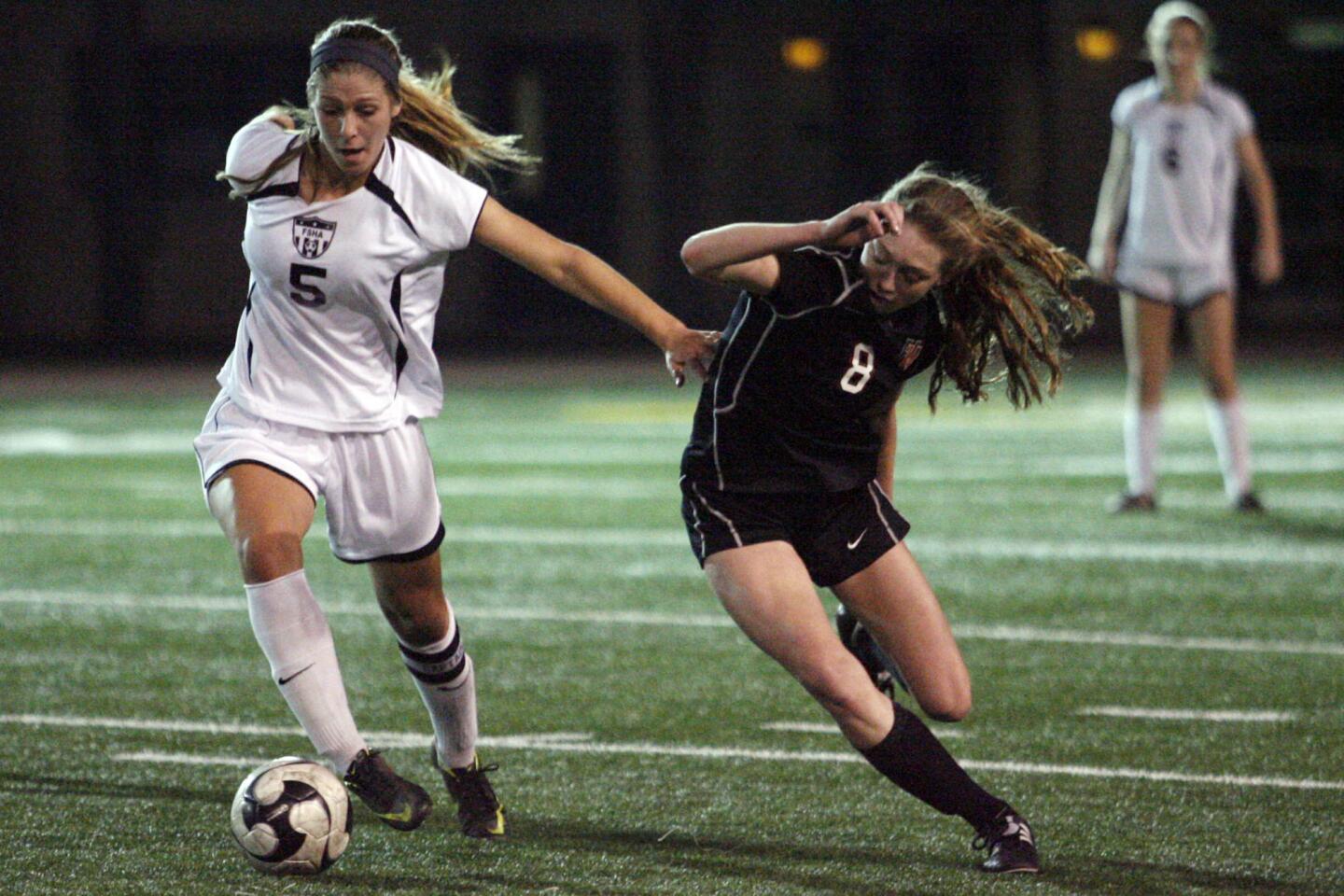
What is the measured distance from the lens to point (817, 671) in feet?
15.5

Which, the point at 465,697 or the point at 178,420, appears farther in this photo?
the point at 178,420

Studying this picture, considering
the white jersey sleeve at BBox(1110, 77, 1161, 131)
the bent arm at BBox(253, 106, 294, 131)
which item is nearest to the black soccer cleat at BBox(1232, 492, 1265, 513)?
the white jersey sleeve at BBox(1110, 77, 1161, 131)

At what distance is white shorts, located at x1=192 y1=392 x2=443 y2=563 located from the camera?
496cm

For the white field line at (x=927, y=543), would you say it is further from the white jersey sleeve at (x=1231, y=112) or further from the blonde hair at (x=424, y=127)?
the blonde hair at (x=424, y=127)

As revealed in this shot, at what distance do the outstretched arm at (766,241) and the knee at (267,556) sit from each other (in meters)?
1.03

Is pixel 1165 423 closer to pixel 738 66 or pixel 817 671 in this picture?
pixel 738 66

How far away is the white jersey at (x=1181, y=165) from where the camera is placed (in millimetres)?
10977

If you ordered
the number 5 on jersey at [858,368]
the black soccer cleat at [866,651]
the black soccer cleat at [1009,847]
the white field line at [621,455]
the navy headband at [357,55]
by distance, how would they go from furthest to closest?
the white field line at [621,455] → the black soccer cleat at [866,651] → the number 5 on jersey at [858,368] → the navy headband at [357,55] → the black soccer cleat at [1009,847]

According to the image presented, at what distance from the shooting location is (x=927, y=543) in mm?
10125

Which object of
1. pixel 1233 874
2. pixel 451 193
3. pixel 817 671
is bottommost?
pixel 1233 874

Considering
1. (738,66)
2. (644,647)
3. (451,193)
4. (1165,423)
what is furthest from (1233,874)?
(738,66)

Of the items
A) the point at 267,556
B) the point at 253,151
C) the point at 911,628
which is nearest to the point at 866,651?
the point at 911,628

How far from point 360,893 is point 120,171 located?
2201 cm

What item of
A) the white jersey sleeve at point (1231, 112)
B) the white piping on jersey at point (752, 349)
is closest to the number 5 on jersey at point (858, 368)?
the white piping on jersey at point (752, 349)
